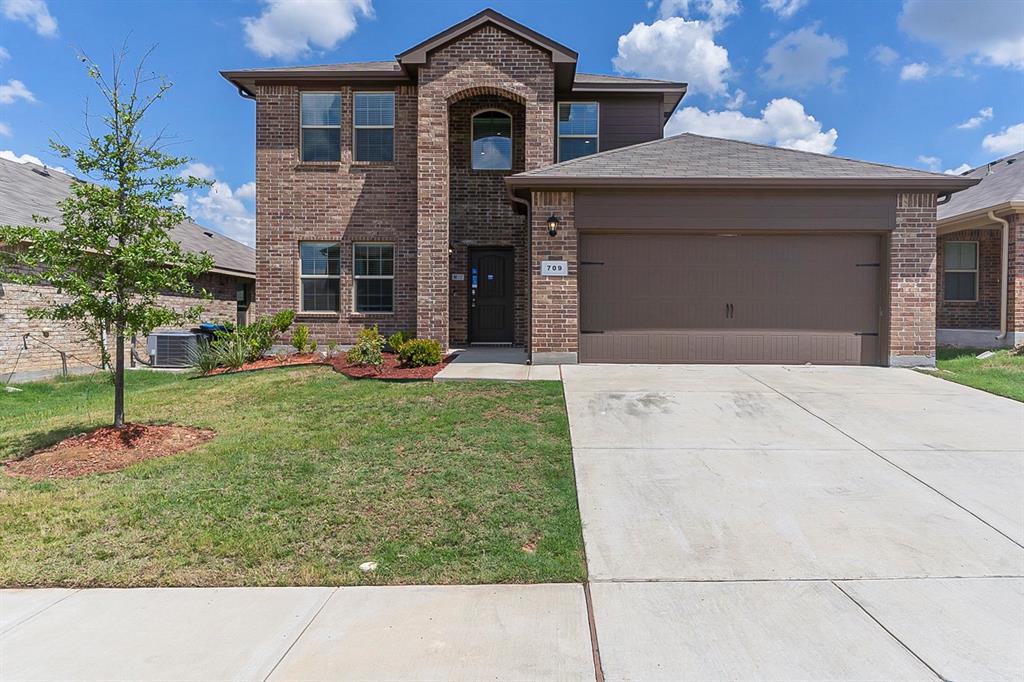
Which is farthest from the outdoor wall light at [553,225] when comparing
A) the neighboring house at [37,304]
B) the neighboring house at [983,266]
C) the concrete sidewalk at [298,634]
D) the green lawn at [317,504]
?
the neighboring house at [983,266]

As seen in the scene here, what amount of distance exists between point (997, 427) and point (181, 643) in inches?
317

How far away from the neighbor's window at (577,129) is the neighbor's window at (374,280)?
493cm

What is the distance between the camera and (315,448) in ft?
18.7

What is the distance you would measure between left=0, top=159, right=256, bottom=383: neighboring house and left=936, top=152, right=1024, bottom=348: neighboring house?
15680 millimetres

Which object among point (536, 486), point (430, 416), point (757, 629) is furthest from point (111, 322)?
point (757, 629)

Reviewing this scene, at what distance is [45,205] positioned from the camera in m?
13.8

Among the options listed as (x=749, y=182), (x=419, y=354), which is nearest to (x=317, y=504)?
(x=419, y=354)

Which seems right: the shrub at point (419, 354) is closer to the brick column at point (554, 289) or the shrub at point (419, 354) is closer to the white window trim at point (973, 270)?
the brick column at point (554, 289)

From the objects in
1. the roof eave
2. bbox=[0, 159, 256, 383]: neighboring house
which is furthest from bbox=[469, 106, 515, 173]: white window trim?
bbox=[0, 159, 256, 383]: neighboring house

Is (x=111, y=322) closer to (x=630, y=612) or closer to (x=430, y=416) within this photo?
(x=430, y=416)

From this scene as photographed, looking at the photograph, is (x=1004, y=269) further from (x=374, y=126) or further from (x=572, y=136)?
(x=374, y=126)

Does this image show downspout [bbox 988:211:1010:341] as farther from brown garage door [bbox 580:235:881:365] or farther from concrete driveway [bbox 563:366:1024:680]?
concrete driveway [bbox 563:366:1024:680]

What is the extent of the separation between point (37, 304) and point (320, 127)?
7.30 meters

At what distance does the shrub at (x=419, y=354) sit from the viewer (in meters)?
9.73
